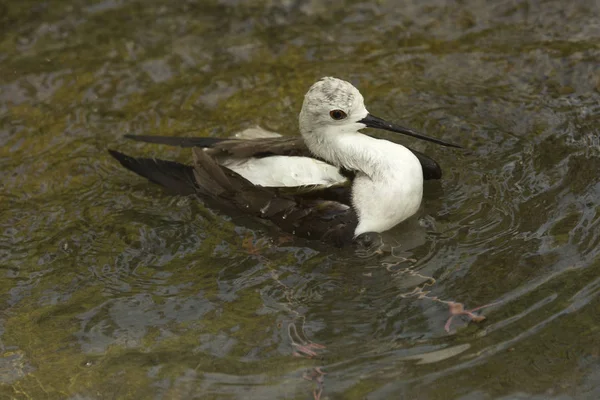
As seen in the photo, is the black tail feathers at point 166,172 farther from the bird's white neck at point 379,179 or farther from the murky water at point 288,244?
the bird's white neck at point 379,179

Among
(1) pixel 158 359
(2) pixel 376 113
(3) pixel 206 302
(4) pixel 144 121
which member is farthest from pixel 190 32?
(1) pixel 158 359

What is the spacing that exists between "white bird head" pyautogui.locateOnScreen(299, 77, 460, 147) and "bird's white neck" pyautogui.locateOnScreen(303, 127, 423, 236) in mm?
61

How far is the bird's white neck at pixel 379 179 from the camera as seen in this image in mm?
5438

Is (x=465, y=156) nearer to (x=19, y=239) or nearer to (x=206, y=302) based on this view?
(x=206, y=302)

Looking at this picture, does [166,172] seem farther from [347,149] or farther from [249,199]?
[347,149]

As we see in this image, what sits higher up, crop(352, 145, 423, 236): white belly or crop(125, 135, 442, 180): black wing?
crop(125, 135, 442, 180): black wing

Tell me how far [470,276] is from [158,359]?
2.02 metres

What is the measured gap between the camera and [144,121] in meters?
7.18

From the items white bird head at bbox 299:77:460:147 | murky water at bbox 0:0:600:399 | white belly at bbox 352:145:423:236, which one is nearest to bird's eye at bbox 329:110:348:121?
white bird head at bbox 299:77:460:147

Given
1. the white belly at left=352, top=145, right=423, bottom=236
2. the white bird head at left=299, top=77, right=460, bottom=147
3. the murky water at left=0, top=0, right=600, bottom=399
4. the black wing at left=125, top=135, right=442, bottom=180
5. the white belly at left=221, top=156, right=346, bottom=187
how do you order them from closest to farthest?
the murky water at left=0, top=0, right=600, bottom=399 → the white belly at left=352, top=145, right=423, bottom=236 → the white bird head at left=299, top=77, right=460, bottom=147 → the white belly at left=221, top=156, right=346, bottom=187 → the black wing at left=125, top=135, right=442, bottom=180

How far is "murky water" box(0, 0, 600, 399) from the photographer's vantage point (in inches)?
176

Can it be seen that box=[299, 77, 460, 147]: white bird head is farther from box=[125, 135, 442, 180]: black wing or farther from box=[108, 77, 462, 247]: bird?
box=[125, 135, 442, 180]: black wing

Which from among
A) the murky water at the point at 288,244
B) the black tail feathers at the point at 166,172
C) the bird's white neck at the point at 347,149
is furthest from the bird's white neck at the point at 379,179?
the black tail feathers at the point at 166,172

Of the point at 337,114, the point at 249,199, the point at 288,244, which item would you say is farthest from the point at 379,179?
the point at 249,199
